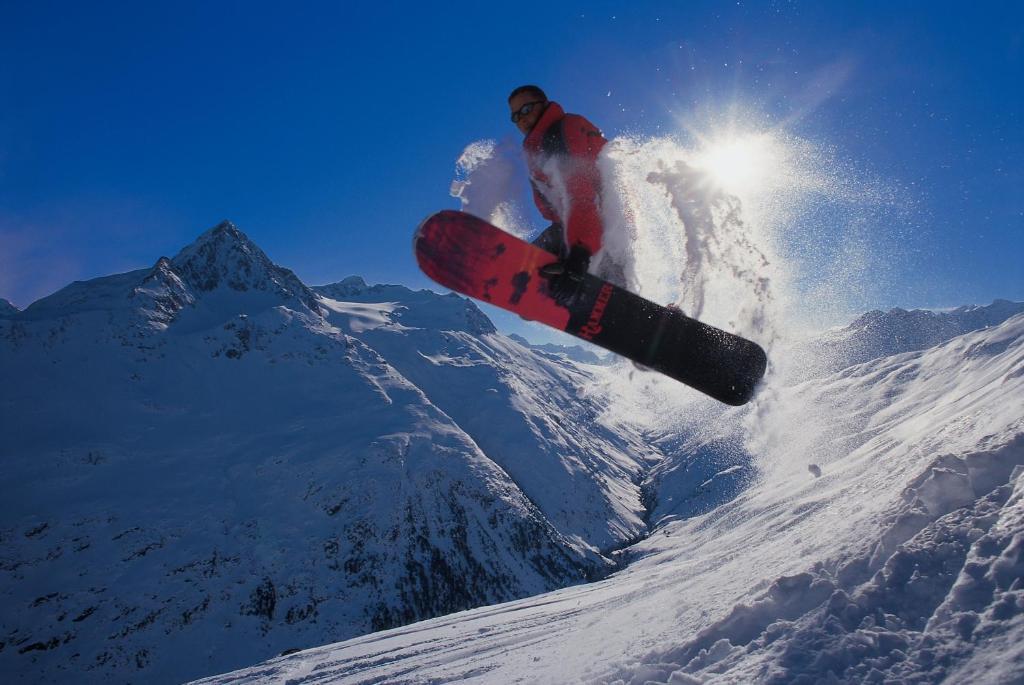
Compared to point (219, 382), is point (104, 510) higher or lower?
lower

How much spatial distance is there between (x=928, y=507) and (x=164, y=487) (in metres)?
105

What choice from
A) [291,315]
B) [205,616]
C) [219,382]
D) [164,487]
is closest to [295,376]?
[219,382]

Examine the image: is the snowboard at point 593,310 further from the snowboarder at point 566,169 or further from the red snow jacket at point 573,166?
the red snow jacket at point 573,166

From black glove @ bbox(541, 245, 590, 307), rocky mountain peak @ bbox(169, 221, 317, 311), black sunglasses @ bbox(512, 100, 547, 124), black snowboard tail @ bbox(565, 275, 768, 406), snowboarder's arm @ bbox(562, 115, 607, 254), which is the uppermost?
rocky mountain peak @ bbox(169, 221, 317, 311)

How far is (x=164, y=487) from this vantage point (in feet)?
290

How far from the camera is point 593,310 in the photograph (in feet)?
29.8

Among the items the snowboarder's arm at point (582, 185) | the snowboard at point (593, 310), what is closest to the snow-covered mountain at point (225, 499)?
the snowboard at point (593, 310)

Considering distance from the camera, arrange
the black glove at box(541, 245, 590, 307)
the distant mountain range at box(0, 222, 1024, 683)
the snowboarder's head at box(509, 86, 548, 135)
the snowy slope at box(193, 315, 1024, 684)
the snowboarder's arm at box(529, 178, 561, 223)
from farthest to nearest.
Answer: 1. the distant mountain range at box(0, 222, 1024, 683)
2. the snowboarder's arm at box(529, 178, 561, 223)
3. the snowboarder's head at box(509, 86, 548, 135)
4. the black glove at box(541, 245, 590, 307)
5. the snowy slope at box(193, 315, 1024, 684)

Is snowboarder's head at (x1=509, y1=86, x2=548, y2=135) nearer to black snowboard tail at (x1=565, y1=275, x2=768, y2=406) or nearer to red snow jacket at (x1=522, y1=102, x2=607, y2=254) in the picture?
red snow jacket at (x1=522, y1=102, x2=607, y2=254)

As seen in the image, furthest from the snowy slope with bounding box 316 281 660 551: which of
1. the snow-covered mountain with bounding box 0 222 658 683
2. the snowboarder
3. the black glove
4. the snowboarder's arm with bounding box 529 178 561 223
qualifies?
the snowboarder

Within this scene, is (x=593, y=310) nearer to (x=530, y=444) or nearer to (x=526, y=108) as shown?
(x=526, y=108)

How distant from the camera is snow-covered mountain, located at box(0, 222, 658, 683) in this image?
70.3 meters

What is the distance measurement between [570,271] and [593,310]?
4.91 ft

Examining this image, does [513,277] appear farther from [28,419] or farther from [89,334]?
[89,334]
